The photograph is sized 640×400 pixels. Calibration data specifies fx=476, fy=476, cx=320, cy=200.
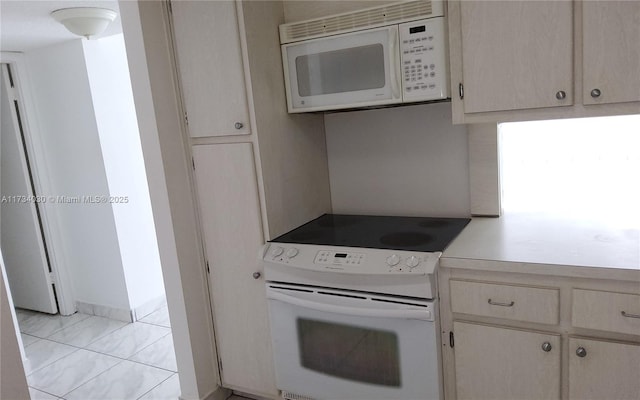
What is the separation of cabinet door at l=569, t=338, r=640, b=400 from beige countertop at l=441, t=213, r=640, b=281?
24cm

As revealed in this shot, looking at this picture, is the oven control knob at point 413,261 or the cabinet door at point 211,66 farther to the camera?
the cabinet door at point 211,66

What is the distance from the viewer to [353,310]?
5.87ft

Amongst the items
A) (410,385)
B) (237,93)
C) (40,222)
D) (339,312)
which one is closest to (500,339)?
(410,385)

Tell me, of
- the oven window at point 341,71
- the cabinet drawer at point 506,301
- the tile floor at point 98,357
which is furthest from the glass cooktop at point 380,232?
the tile floor at point 98,357

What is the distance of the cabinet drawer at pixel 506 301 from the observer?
1.53 metres

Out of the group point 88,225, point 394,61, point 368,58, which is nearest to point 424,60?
point 394,61

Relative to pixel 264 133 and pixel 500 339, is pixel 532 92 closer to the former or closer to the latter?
pixel 500 339

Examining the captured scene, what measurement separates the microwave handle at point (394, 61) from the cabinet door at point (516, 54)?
0.81 feet

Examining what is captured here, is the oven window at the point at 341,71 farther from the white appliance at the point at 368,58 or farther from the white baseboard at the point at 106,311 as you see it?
the white baseboard at the point at 106,311

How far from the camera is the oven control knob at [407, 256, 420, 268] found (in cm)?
166

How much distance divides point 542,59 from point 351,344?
1.26 meters

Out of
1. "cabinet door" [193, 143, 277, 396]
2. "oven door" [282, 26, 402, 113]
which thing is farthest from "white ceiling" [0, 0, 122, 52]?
"oven door" [282, 26, 402, 113]

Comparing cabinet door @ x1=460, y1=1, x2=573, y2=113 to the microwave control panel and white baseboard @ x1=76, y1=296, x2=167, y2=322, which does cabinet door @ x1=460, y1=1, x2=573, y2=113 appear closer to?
the microwave control panel

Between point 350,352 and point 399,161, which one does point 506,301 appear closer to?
point 350,352
